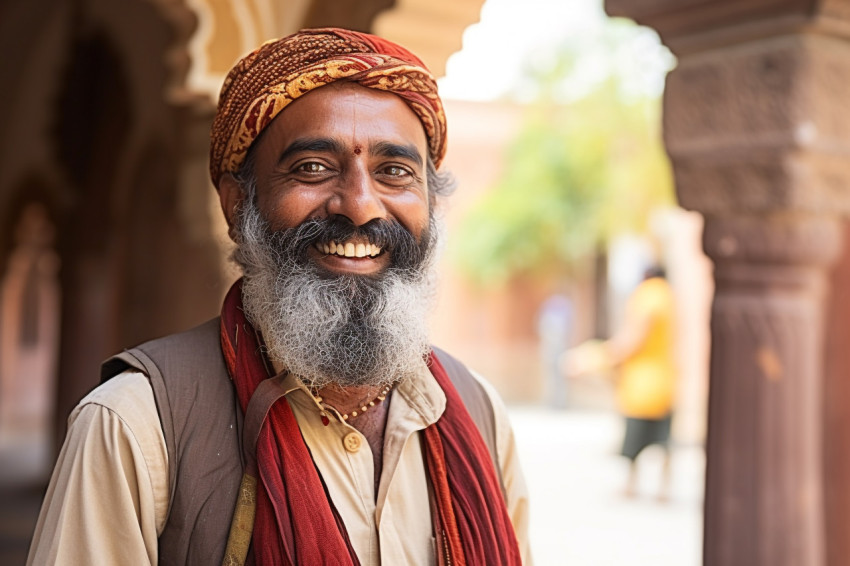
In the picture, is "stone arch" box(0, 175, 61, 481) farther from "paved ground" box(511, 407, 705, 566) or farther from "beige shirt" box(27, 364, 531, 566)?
"beige shirt" box(27, 364, 531, 566)

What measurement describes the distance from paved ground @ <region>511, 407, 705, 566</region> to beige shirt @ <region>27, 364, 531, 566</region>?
482 cm

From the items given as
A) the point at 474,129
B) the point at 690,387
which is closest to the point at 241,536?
the point at 690,387

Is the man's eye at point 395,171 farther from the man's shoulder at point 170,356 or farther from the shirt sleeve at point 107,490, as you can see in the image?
the shirt sleeve at point 107,490

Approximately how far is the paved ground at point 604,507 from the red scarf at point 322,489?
475 cm

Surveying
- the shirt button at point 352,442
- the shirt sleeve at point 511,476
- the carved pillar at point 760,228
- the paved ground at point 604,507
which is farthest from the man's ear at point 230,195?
the paved ground at point 604,507

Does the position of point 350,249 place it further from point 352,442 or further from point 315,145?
point 352,442

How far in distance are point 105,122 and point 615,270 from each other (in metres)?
Answer: 13.9

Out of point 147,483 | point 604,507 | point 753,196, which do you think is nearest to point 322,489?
point 147,483

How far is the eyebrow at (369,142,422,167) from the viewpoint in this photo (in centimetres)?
149

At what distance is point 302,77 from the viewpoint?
1.46m

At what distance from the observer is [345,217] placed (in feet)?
4.78

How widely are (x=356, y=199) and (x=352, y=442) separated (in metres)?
0.39

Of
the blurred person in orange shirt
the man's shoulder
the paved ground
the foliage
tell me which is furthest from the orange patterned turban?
the foliage

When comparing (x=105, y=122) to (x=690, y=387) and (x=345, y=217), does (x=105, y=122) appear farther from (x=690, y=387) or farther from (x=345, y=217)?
(x=690, y=387)
